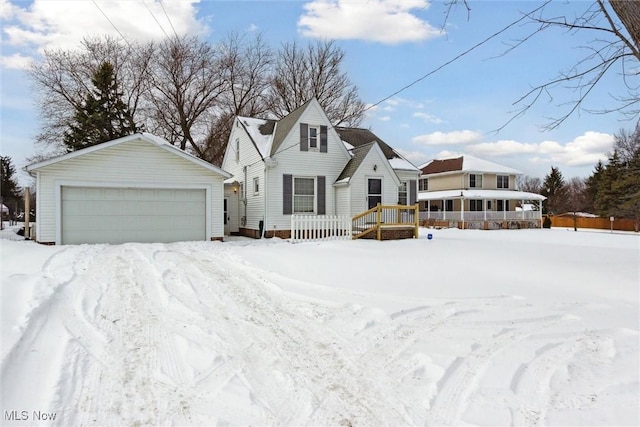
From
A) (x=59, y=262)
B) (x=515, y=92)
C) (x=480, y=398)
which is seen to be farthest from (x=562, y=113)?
(x=59, y=262)

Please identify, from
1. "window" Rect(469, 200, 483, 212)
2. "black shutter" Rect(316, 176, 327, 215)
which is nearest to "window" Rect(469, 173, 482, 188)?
"window" Rect(469, 200, 483, 212)

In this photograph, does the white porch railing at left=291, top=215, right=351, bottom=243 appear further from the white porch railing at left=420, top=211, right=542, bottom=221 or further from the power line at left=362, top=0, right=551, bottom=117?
the white porch railing at left=420, top=211, right=542, bottom=221

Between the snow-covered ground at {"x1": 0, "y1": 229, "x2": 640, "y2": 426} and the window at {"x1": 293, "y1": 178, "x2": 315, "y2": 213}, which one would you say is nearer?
the snow-covered ground at {"x1": 0, "y1": 229, "x2": 640, "y2": 426}

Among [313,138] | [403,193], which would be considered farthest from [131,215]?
[403,193]

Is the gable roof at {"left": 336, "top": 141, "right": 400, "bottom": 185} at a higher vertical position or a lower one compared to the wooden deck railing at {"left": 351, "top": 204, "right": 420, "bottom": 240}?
higher

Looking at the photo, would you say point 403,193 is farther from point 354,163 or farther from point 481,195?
point 481,195

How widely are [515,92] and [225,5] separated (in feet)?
23.9

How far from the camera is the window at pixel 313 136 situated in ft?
55.2

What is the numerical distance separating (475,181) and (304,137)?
71.3ft

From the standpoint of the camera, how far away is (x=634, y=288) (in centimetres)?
647

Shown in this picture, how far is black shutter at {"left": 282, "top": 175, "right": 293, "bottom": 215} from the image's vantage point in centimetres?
1627

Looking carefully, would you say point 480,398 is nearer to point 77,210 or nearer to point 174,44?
point 77,210

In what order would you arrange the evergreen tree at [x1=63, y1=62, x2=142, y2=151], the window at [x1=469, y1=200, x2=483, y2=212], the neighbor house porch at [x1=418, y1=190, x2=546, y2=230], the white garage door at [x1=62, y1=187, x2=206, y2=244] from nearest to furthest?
the white garage door at [x1=62, y1=187, x2=206, y2=244] < the evergreen tree at [x1=63, y1=62, x2=142, y2=151] < the neighbor house porch at [x1=418, y1=190, x2=546, y2=230] < the window at [x1=469, y1=200, x2=483, y2=212]

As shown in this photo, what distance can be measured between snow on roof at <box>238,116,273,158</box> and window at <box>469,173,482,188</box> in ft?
68.7
